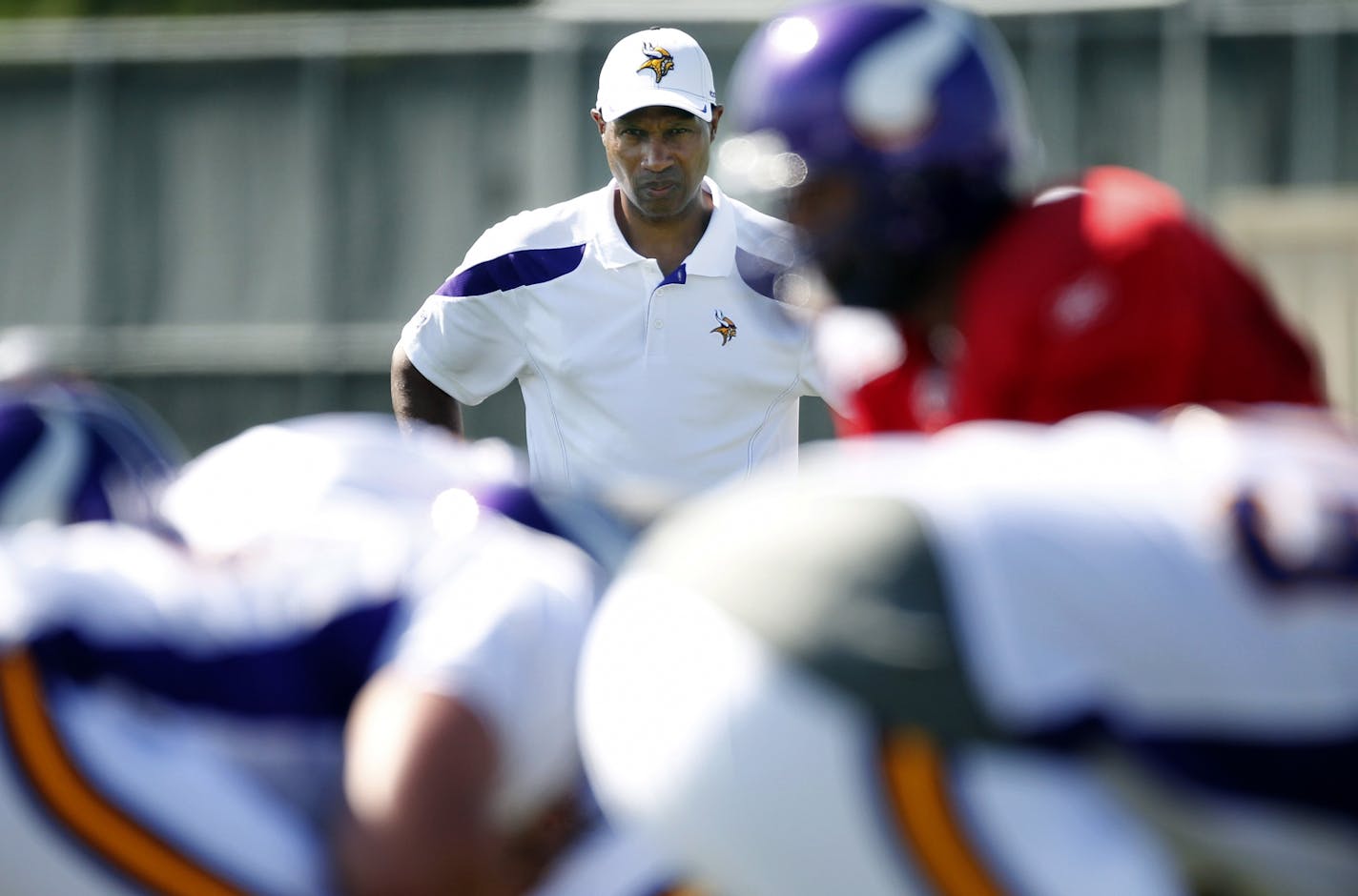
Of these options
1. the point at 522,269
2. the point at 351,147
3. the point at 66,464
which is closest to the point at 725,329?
the point at 522,269

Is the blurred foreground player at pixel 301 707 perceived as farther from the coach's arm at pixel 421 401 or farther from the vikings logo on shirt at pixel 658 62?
the vikings logo on shirt at pixel 658 62

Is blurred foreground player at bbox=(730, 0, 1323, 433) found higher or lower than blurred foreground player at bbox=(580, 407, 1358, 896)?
higher

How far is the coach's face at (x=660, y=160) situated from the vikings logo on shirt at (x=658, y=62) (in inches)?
3.9

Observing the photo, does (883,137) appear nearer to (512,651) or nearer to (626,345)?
(512,651)

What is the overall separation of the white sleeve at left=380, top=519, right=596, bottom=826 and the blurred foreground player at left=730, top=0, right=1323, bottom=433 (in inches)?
22.3

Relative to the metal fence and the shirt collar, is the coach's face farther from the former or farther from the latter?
the metal fence

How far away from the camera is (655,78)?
5.27 meters

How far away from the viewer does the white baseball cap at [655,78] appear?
5.25 meters

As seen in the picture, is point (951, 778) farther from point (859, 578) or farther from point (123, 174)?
point (123, 174)

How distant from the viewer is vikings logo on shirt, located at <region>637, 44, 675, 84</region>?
17.3ft

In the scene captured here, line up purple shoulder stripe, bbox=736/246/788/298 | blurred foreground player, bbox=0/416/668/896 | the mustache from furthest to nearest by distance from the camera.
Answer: the mustache, purple shoulder stripe, bbox=736/246/788/298, blurred foreground player, bbox=0/416/668/896

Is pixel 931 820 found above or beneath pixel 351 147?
beneath

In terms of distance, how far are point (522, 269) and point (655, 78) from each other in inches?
23.0

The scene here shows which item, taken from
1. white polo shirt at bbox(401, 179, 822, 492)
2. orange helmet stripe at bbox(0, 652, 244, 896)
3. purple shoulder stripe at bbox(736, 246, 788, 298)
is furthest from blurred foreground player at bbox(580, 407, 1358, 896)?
white polo shirt at bbox(401, 179, 822, 492)
